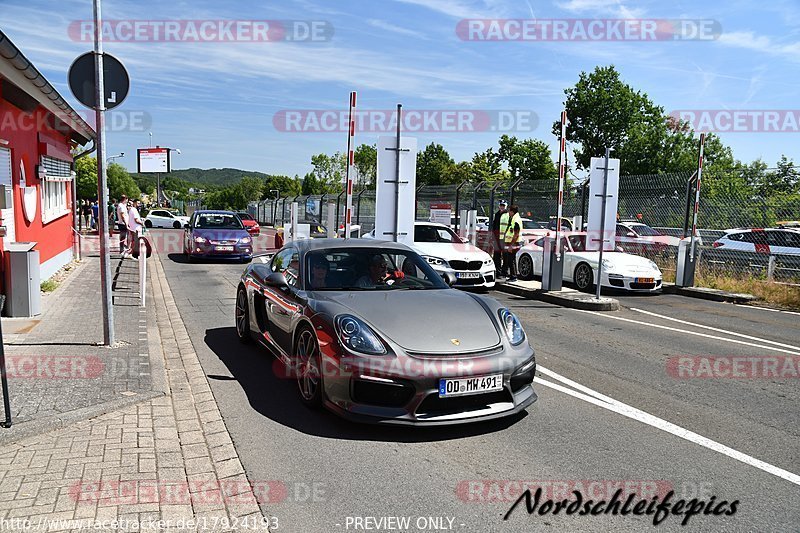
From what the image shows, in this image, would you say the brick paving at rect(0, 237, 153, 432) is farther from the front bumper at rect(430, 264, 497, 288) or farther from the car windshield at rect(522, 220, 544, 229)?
the car windshield at rect(522, 220, 544, 229)

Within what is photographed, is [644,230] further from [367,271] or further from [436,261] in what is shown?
[367,271]

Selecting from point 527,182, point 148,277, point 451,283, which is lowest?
point 148,277

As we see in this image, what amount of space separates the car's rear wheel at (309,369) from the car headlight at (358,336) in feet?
1.09

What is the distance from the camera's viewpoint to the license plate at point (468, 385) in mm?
4379

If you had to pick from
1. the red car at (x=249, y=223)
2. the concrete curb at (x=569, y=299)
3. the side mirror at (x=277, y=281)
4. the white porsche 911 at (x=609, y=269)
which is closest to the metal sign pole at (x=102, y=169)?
the side mirror at (x=277, y=281)

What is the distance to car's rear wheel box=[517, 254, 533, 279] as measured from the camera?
15758mm

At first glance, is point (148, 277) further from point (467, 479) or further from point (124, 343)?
point (467, 479)

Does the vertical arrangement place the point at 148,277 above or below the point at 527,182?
below

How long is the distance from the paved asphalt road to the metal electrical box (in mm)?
3088

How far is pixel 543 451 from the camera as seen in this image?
4.33m

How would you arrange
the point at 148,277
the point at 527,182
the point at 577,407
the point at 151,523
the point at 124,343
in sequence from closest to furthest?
the point at 151,523 < the point at 577,407 < the point at 124,343 < the point at 148,277 < the point at 527,182

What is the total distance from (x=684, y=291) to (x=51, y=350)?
1218cm

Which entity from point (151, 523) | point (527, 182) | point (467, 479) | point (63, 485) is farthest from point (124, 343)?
point (527, 182)

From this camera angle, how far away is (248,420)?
4.93 meters
